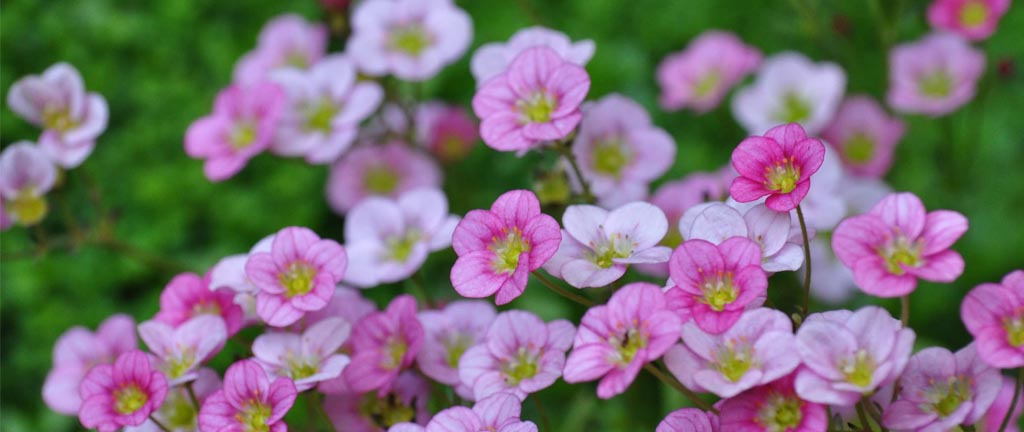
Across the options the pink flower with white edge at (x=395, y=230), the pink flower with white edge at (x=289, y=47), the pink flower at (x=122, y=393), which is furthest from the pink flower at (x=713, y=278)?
the pink flower with white edge at (x=289, y=47)

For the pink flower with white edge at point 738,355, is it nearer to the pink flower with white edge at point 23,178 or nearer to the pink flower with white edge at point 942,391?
the pink flower with white edge at point 942,391

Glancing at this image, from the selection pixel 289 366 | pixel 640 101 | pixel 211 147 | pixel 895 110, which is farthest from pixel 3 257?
pixel 895 110

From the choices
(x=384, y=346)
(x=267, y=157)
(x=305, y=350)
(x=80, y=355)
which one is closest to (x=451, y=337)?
(x=384, y=346)

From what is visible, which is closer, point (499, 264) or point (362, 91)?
point (499, 264)

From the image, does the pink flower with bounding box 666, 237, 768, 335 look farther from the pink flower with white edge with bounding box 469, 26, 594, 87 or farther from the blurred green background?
the blurred green background

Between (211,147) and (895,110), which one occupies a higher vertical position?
(211,147)

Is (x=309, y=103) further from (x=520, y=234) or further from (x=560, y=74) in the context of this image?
(x=520, y=234)
